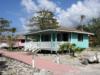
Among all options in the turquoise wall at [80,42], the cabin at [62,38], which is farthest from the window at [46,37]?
the turquoise wall at [80,42]

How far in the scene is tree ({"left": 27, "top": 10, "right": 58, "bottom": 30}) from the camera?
63625 mm

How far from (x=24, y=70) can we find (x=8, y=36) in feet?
107

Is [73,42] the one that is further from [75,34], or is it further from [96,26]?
[96,26]

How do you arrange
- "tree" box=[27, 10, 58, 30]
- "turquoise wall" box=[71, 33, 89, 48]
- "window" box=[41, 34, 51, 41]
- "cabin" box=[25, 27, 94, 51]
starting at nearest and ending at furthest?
"cabin" box=[25, 27, 94, 51]
"turquoise wall" box=[71, 33, 89, 48]
"window" box=[41, 34, 51, 41]
"tree" box=[27, 10, 58, 30]

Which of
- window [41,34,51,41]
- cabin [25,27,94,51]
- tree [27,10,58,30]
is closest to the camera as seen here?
cabin [25,27,94,51]

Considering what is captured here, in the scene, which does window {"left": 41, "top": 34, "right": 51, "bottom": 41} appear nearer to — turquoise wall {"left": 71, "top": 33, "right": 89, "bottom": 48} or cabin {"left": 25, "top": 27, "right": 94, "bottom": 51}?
cabin {"left": 25, "top": 27, "right": 94, "bottom": 51}

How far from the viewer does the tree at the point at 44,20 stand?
2505 inches

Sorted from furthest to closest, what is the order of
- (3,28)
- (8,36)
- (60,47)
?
1. (3,28)
2. (8,36)
3. (60,47)

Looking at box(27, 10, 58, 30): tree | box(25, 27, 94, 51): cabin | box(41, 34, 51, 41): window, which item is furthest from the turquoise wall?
box(27, 10, 58, 30): tree

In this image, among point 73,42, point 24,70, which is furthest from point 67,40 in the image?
point 24,70

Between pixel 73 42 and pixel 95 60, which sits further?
pixel 73 42

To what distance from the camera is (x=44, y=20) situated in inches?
2557

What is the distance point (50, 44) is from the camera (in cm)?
3216

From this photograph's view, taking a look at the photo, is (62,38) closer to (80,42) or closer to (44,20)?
(80,42)
